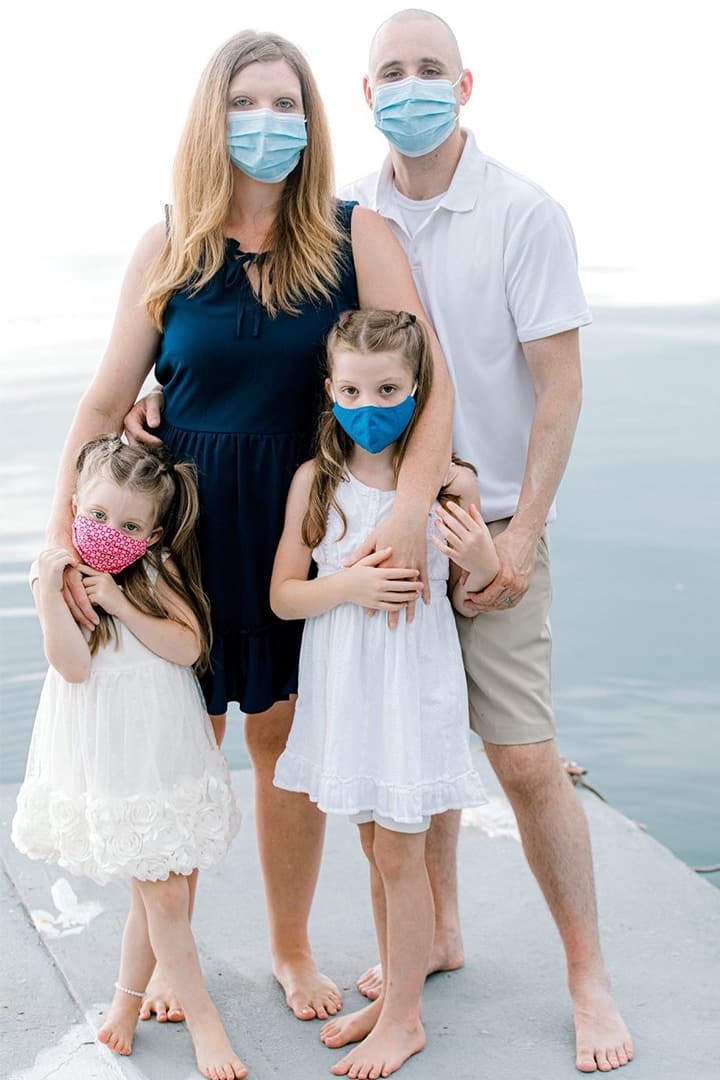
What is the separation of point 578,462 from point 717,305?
1.71 m

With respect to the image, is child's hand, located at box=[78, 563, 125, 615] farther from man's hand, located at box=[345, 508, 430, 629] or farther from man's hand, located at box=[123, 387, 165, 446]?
man's hand, located at box=[345, 508, 430, 629]

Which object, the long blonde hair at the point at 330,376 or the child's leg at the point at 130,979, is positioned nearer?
the long blonde hair at the point at 330,376

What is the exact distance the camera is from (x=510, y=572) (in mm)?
2172

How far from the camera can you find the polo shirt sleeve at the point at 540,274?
2150mm

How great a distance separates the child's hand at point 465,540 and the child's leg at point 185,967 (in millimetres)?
679

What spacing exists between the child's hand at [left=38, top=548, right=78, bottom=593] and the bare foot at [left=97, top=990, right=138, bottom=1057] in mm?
723

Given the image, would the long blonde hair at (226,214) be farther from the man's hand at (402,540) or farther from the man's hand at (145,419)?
the man's hand at (402,540)

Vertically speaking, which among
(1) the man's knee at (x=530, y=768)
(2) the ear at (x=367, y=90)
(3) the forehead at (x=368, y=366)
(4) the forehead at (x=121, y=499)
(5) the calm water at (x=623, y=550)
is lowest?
(5) the calm water at (x=623, y=550)

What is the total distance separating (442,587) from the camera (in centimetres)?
218

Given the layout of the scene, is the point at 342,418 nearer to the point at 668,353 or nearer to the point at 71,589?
the point at 71,589

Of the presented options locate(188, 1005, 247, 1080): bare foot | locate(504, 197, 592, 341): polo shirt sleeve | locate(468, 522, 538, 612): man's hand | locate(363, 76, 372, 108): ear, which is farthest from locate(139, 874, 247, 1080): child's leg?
locate(363, 76, 372, 108): ear

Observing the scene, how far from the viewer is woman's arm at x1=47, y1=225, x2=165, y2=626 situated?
2.20m

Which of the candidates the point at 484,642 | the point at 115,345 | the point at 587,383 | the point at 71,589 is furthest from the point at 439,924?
the point at 587,383

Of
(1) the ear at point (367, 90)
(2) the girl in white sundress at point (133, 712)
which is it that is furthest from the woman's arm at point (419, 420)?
(2) the girl in white sundress at point (133, 712)
